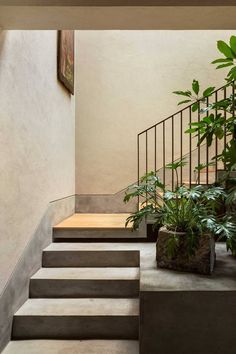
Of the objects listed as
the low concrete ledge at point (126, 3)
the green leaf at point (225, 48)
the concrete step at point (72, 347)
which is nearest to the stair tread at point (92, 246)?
the concrete step at point (72, 347)

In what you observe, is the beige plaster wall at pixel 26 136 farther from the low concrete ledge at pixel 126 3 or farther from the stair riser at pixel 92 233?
the low concrete ledge at pixel 126 3

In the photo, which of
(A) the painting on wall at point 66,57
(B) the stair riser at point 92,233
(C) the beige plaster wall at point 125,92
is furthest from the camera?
(C) the beige plaster wall at point 125,92

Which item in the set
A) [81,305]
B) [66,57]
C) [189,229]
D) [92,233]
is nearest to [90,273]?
[81,305]

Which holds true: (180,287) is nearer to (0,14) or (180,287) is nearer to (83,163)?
(0,14)

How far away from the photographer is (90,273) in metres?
2.82

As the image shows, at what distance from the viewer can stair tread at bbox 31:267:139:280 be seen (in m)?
2.72

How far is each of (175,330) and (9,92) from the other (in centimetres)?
222

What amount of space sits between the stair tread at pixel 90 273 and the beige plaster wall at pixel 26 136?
1.32ft

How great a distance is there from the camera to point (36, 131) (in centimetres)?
299

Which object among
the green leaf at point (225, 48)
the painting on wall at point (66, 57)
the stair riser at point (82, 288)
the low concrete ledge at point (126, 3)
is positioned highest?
the painting on wall at point (66, 57)

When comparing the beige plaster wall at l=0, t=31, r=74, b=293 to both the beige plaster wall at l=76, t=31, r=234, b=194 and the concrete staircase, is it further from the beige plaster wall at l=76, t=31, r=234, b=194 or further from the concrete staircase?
the beige plaster wall at l=76, t=31, r=234, b=194

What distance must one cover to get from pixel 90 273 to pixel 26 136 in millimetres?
1467

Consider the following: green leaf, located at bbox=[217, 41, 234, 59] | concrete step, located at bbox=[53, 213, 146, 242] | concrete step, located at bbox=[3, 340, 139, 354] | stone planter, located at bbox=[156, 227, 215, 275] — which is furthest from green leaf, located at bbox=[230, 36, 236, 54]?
concrete step, located at bbox=[3, 340, 139, 354]

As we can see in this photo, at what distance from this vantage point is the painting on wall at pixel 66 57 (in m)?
3.81
